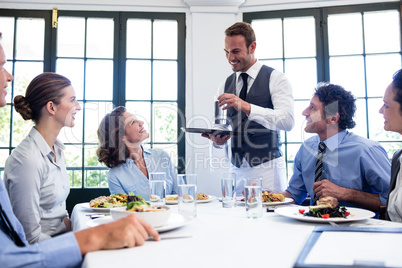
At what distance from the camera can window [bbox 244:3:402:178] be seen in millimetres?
3373

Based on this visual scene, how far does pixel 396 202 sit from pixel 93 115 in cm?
277

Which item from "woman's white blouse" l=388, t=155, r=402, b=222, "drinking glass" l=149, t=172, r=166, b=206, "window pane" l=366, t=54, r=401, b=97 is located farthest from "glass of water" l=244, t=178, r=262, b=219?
"window pane" l=366, t=54, r=401, b=97

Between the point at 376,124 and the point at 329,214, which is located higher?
the point at 376,124

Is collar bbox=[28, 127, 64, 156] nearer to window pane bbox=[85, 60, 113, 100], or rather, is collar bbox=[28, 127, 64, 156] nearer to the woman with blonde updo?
the woman with blonde updo

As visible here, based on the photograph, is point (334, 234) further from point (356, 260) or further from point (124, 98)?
point (124, 98)

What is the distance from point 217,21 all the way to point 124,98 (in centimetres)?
116

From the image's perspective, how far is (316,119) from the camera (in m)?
2.13

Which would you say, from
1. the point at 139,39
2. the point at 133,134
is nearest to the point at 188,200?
the point at 133,134

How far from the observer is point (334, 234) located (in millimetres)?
880

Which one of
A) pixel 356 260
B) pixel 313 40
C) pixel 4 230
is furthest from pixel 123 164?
pixel 313 40

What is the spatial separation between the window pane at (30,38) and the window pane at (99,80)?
492 millimetres

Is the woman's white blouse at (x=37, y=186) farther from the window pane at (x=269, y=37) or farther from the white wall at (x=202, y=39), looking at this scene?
the window pane at (x=269, y=37)

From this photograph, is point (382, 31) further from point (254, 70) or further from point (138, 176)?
point (138, 176)

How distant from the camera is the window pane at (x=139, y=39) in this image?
11.6 ft
